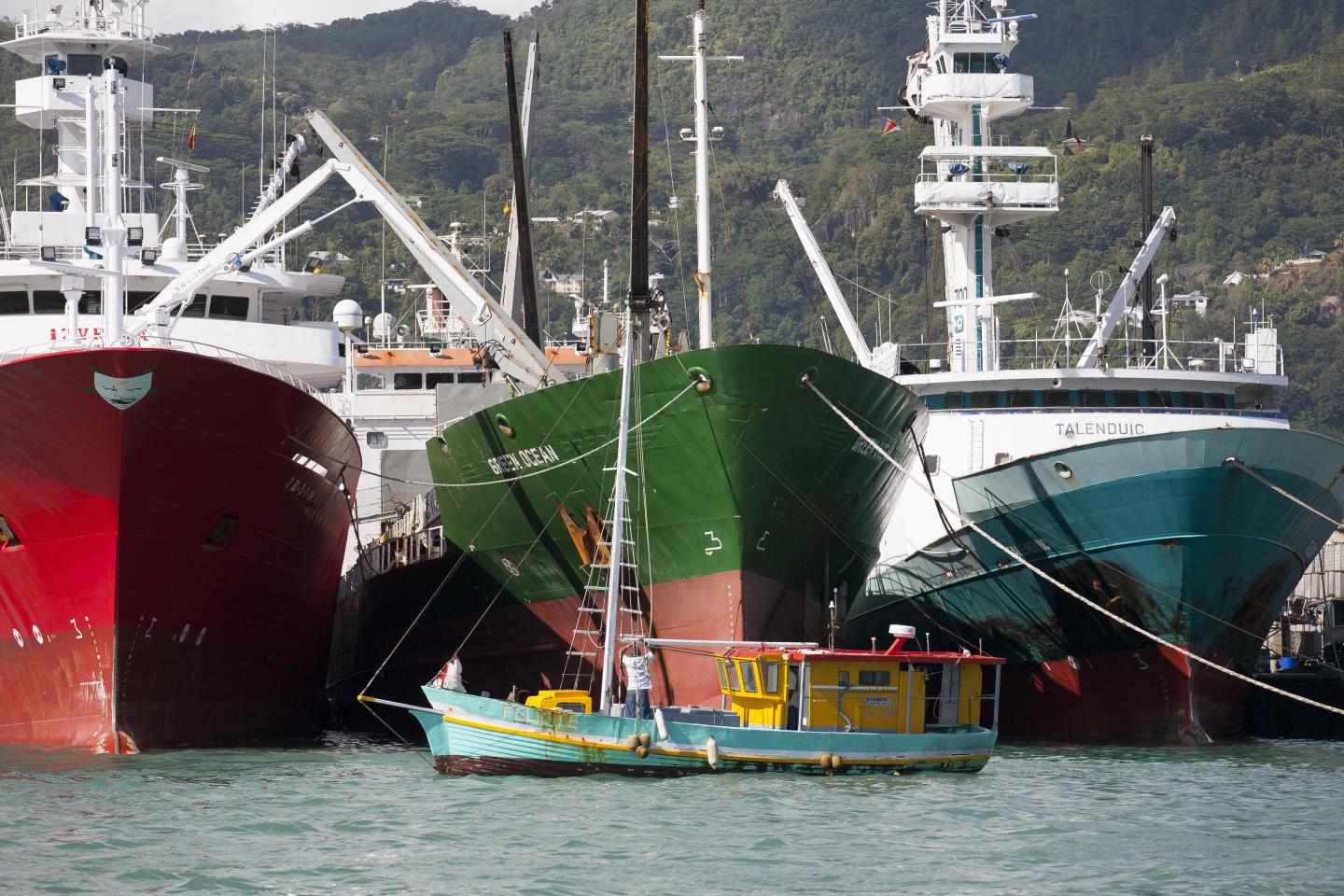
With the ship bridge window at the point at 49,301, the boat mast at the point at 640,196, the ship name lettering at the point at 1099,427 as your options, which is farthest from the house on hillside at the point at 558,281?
the boat mast at the point at 640,196

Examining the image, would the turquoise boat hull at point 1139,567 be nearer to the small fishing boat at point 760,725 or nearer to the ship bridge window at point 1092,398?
the ship bridge window at point 1092,398

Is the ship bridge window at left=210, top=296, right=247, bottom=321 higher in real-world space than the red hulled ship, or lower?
higher

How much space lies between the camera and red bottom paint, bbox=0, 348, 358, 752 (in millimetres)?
23406

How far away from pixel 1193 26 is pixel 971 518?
380ft

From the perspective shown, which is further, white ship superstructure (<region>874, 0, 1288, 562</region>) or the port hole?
white ship superstructure (<region>874, 0, 1288, 562</region>)

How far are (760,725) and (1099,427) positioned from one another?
1175 cm

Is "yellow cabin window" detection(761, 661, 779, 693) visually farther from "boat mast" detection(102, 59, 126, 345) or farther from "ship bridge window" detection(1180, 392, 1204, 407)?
"ship bridge window" detection(1180, 392, 1204, 407)

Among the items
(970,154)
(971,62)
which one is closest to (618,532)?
(970,154)

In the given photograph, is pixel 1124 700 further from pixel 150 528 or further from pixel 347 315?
pixel 347 315

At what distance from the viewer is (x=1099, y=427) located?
31.7 m

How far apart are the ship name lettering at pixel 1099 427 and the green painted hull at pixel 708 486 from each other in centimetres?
529

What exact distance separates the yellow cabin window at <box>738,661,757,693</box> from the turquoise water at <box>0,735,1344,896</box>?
4.35ft

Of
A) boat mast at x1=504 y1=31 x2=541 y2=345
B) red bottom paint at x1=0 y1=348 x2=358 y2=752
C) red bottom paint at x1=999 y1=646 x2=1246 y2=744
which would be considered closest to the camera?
red bottom paint at x1=0 y1=348 x2=358 y2=752

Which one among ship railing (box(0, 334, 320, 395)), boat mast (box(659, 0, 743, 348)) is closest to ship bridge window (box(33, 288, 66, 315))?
ship railing (box(0, 334, 320, 395))
